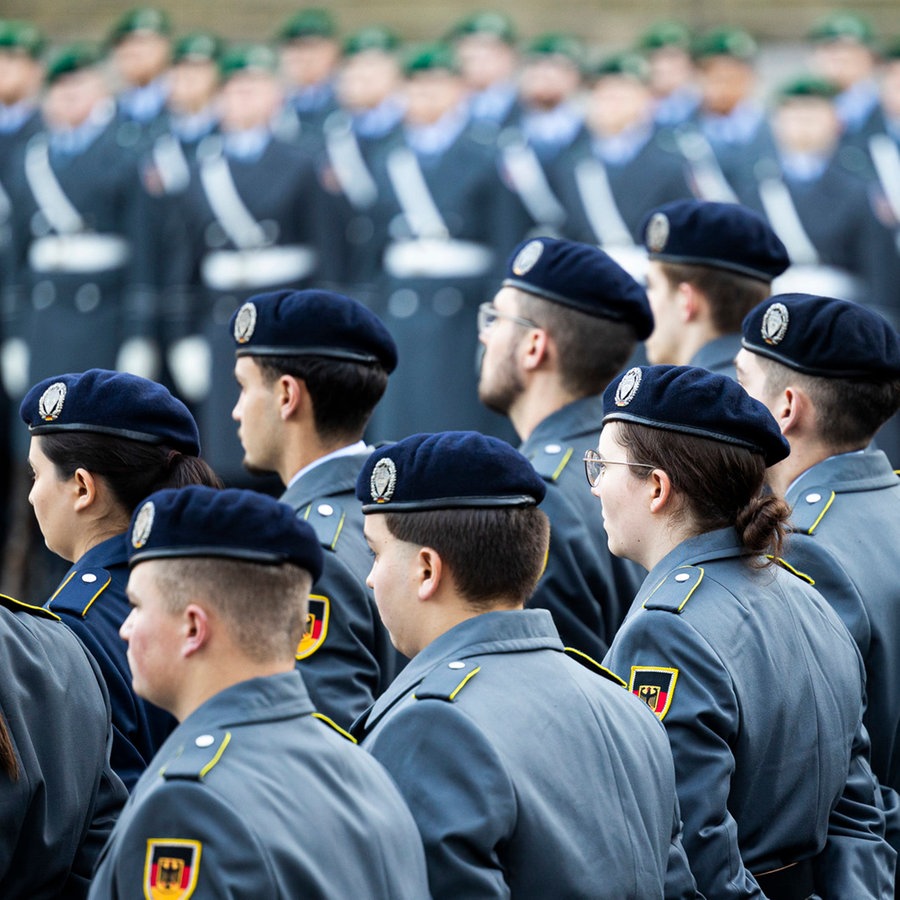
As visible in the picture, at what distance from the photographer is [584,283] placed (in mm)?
4988

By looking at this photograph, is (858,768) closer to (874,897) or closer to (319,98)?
(874,897)

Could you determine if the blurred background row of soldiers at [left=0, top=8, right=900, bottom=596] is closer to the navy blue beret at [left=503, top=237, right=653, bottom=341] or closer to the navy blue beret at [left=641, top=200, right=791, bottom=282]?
the navy blue beret at [left=641, top=200, right=791, bottom=282]

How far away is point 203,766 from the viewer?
8.69 ft

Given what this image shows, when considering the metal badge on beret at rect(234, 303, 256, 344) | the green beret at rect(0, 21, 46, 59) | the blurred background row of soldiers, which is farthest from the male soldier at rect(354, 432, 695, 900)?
the green beret at rect(0, 21, 46, 59)

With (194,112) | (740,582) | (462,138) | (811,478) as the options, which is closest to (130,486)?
(740,582)

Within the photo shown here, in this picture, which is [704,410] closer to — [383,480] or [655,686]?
[655,686]

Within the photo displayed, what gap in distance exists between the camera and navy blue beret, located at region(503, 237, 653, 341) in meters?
4.98

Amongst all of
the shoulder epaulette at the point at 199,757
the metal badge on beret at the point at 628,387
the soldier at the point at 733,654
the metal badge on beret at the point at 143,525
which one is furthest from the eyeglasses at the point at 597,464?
the shoulder epaulette at the point at 199,757

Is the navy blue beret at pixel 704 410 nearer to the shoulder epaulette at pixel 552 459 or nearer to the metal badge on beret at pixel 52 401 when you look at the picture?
the shoulder epaulette at pixel 552 459

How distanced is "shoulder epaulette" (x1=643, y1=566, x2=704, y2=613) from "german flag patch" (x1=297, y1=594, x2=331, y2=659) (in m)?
0.84

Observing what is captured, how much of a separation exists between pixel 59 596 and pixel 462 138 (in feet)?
21.1

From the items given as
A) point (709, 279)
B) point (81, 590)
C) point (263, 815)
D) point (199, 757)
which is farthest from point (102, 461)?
point (709, 279)

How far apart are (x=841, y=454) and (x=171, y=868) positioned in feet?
7.20

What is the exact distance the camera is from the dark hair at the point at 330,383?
452 cm
